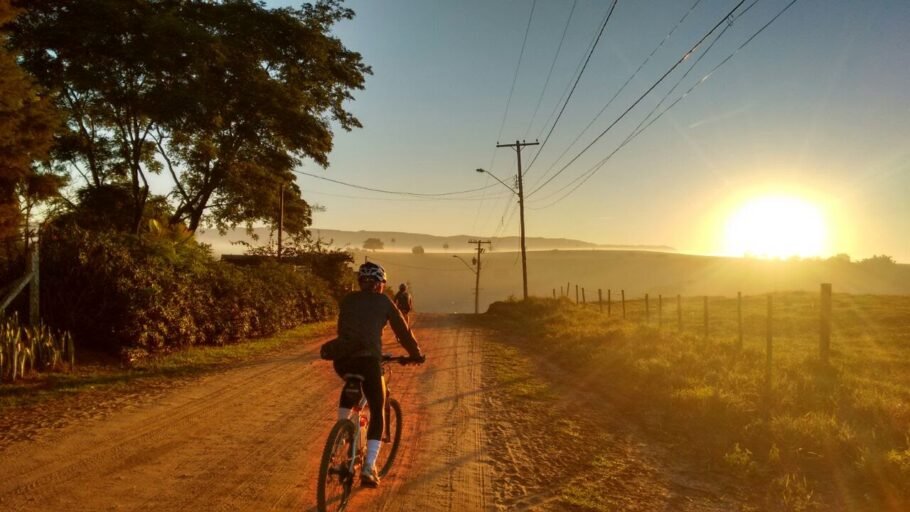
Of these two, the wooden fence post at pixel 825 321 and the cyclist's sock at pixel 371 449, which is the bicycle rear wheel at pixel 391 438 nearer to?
the cyclist's sock at pixel 371 449

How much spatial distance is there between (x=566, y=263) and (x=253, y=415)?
16316 centimetres

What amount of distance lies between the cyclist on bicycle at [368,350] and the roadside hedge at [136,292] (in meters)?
9.70

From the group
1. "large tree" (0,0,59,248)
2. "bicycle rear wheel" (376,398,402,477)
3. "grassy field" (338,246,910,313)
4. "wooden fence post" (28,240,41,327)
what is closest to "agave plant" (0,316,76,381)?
"wooden fence post" (28,240,41,327)

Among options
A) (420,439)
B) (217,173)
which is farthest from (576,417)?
(217,173)

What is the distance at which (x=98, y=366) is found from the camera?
459 inches

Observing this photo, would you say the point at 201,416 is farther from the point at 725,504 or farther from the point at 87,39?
the point at 87,39

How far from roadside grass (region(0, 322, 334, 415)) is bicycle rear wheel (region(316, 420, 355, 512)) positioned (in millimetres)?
6235

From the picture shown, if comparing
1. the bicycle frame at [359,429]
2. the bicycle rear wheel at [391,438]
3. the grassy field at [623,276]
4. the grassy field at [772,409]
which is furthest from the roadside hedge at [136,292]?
the grassy field at [623,276]

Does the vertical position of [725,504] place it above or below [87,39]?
below

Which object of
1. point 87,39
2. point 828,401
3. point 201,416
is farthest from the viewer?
point 87,39

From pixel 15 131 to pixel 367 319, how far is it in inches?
469

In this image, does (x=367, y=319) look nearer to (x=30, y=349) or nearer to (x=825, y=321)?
(x=30, y=349)

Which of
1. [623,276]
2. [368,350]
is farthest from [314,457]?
[623,276]

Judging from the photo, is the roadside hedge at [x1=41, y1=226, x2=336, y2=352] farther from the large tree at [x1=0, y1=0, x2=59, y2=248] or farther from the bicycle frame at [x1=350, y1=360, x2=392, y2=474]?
the bicycle frame at [x1=350, y1=360, x2=392, y2=474]
